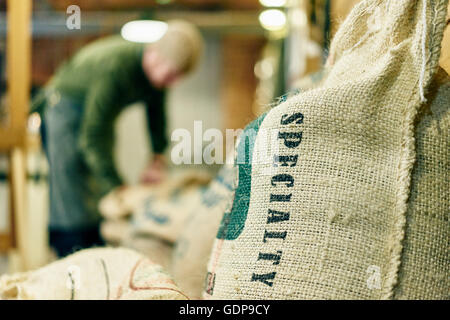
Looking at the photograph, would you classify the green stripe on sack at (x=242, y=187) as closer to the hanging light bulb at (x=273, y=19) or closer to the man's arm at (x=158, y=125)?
the man's arm at (x=158, y=125)

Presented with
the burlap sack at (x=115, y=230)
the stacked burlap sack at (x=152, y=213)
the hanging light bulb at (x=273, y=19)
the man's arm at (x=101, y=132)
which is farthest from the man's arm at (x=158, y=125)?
the hanging light bulb at (x=273, y=19)

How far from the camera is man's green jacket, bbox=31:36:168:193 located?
1.85 meters

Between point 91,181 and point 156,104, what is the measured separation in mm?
506

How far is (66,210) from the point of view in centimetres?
191

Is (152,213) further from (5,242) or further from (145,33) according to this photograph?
(145,33)

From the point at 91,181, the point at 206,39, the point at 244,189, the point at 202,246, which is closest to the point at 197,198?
the point at 202,246

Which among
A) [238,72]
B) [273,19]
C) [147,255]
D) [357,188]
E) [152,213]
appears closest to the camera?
[357,188]

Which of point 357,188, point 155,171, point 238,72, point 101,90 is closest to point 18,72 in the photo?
point 101,90

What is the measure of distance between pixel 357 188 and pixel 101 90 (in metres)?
1.48

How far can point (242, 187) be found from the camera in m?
0.54

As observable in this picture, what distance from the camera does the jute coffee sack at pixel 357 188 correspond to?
46cm

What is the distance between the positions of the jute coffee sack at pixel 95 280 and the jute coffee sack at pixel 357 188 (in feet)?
0.22

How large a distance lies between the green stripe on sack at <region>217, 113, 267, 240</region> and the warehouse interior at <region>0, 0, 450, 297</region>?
0.03 meters

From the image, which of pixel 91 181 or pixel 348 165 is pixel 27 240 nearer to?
pixel 91 181
